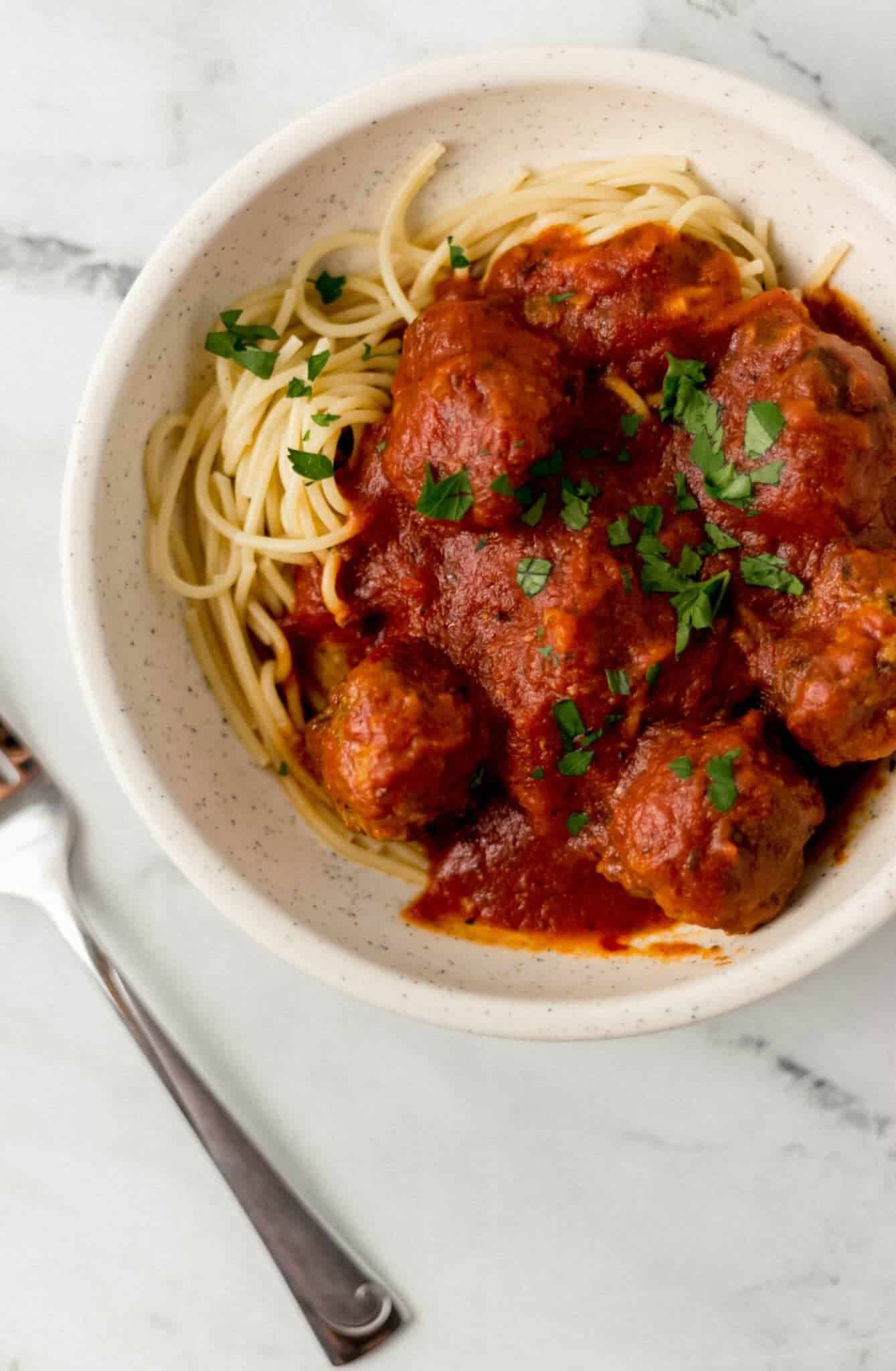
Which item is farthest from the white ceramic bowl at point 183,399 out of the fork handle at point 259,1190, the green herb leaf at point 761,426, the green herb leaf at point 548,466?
the green herb leaf at point 548,466

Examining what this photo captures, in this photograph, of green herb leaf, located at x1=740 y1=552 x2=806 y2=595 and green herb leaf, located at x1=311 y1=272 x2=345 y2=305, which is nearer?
green herb leaf, located at x1=740 y1=552 x2=806 y2=595

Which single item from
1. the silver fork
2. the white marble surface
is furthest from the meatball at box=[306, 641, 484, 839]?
the silver fork

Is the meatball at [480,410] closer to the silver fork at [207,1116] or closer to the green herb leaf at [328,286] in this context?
the green herb leaf at [328,286]

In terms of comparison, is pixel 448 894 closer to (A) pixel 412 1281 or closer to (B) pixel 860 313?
(A) pixel 412 1281

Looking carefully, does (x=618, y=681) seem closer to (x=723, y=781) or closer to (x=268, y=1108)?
(x=723, y=781)

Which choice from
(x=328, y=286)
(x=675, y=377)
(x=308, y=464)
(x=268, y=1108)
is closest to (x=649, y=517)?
(x=675, y=377)

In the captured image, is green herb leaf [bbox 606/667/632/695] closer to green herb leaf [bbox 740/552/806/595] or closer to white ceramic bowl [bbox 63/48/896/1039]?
green herb leaf [bbox 740/552/806/595]

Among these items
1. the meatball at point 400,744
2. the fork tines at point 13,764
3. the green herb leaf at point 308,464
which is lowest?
the fork tines at point 13,764
